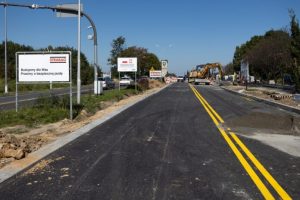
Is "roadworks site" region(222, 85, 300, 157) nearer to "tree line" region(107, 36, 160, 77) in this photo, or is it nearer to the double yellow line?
the double yellow line

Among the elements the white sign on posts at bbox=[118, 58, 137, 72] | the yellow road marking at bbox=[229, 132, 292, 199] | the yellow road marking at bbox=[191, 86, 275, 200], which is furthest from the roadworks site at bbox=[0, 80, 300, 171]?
the white sign on posts at bbox=[118, 58, 137, 72]

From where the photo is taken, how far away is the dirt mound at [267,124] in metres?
13.7

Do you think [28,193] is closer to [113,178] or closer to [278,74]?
[113,178]

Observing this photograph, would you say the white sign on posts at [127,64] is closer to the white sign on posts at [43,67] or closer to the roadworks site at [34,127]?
the roadworks site at [34,127]

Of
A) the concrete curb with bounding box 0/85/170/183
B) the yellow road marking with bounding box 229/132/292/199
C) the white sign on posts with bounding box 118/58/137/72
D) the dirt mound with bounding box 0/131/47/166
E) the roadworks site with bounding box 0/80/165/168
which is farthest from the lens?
the white sign on posts with bounding box 118/58/137/72

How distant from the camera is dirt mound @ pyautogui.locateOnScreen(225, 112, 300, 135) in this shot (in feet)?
44.9

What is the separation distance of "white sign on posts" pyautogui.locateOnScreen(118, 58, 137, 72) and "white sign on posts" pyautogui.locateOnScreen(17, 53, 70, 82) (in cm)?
2592

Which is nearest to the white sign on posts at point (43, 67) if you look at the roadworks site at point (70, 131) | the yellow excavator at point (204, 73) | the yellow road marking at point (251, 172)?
the roadworks site at point (70, 131)

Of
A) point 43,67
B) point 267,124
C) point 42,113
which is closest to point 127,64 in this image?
point 43,67

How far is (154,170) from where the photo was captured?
7762 millimetres

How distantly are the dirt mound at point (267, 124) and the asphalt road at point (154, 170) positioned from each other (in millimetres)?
2017

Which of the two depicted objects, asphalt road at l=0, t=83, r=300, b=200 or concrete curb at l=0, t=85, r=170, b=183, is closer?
asphalt road at l=0, t=83, r=300, b=200

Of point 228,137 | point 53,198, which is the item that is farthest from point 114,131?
point 53,198

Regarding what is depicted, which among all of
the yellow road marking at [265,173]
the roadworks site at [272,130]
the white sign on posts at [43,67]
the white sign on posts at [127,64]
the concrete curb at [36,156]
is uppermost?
the white sign on posts at [127,64]
